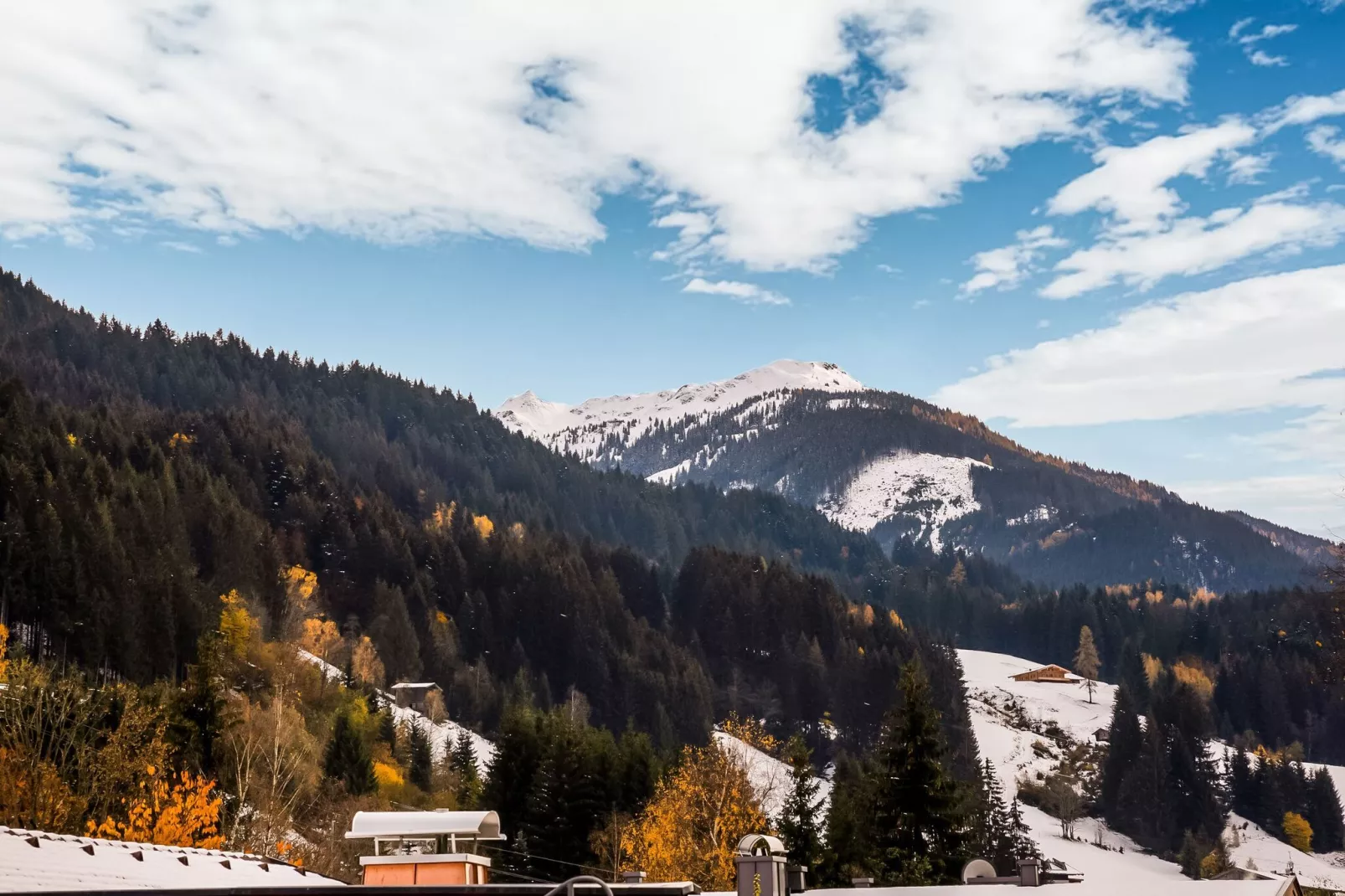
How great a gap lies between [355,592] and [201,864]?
6424 inches

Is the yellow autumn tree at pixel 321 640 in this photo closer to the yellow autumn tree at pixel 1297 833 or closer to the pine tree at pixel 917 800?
the pine tree at pixel 917 800

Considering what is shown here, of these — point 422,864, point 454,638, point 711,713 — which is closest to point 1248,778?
point 711,713

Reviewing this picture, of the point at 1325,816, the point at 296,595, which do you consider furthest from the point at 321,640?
the point at 1325,816

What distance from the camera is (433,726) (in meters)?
138

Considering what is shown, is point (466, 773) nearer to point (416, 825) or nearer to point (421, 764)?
point (421, 764)

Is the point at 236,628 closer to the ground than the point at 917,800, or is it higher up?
higher up

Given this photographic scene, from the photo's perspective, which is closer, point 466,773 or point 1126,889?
point 1126,889

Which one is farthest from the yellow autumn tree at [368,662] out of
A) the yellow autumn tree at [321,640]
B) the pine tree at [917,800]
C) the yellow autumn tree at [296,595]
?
the pine tree at [917,800]

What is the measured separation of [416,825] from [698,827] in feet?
126

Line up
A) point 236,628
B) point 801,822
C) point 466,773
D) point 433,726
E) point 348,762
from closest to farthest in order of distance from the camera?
point 801,822, point 348,762, point 466,773, point 236,628, point 433,726

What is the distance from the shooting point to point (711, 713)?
594 feet

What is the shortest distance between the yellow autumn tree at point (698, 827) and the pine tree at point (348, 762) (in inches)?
796

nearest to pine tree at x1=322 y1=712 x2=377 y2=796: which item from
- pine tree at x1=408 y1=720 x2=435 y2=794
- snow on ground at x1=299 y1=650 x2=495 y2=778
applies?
pine tree at x1=408 y1=720 x2=435 y2=794

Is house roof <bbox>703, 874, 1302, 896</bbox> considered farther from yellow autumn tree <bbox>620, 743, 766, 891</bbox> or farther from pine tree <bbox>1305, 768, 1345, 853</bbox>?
pine tree <bbox>1305, 768, 1345, 853</bbox>
